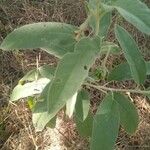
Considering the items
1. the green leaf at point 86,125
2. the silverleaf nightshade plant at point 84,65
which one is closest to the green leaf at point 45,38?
the silverleaf nightshade plant at point 84,65

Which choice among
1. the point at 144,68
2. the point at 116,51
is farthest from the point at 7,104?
the point at 144,68

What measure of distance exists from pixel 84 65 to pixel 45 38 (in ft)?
0.83

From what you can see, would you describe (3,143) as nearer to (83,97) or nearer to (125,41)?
(83,97)

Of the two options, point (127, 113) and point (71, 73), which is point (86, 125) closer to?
point (127, 113)

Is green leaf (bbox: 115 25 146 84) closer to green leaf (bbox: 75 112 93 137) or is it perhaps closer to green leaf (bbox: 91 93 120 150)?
green leaf (bbox: 91 93 120 150)

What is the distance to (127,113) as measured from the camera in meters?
1.63

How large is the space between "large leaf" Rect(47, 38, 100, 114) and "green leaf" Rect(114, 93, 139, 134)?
0.38 meters

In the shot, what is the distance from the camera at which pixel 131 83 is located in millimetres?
2576

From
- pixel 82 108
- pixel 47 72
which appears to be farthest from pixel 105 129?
pixel 47 72

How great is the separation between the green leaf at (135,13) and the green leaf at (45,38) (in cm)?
20

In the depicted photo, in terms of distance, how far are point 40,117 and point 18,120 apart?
0.92 metres

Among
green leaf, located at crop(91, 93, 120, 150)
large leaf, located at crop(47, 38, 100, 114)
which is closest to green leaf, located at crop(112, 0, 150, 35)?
large leaf, located at crop(47, 38, 100, 114)

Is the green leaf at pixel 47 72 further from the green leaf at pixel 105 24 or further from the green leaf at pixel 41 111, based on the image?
the green leaf at pixel 105 24

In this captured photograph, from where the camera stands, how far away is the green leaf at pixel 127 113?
158 cm
